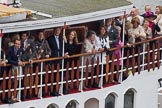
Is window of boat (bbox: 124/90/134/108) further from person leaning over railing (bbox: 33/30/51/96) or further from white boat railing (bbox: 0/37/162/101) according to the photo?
person leaning over railing (bbox: 33/30/51/96)

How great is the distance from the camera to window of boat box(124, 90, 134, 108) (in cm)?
2638

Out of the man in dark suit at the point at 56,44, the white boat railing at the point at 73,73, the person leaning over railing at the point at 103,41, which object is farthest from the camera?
the person leaning over railing at the point at 103,41

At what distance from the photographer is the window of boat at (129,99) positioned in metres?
26.4

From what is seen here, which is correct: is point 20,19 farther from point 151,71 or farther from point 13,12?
point 151,71

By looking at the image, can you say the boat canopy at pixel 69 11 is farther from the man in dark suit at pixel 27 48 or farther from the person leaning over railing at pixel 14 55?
the person leaning over railing at pixel 14 55

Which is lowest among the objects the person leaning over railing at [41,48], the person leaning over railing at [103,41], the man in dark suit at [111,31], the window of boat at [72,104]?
the window of boat at [72,104]

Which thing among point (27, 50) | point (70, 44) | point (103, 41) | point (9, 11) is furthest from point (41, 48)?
point (103, 41)

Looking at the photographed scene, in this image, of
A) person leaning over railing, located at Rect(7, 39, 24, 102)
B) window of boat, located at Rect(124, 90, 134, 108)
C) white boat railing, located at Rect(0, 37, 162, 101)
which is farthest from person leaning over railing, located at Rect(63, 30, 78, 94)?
window of boat, located at Rect(124, 90, 134, 108)

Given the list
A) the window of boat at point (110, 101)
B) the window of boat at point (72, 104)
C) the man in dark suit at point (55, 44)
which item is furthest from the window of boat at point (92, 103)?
the man in dark suit at point (55, 44)

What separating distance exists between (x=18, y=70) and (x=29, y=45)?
0.65 metres

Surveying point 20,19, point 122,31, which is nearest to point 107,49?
point 122,31

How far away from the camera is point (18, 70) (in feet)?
76.9

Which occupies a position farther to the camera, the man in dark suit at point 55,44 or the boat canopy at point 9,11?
the man in dark suit at point 55,44

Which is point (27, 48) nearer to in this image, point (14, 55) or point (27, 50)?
point (27, 50)
